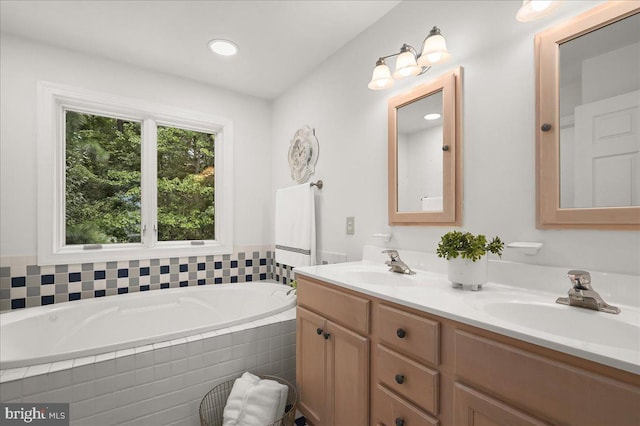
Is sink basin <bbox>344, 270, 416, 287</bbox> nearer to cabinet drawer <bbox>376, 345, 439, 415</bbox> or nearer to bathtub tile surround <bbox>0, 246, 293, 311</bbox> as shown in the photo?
cabinet drawer <bbox>376, 345, 439, 415</bbox>

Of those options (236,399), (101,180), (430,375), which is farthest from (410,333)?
(101,180)

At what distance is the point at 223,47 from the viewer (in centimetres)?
215

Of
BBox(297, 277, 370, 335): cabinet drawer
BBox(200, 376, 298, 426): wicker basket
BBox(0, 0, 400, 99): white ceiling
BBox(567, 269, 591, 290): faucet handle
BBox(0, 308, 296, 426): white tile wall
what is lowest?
BBox(200, 376, 298, 426): wicker basket

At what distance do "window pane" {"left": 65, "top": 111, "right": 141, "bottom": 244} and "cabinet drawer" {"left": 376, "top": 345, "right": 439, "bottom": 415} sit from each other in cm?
227

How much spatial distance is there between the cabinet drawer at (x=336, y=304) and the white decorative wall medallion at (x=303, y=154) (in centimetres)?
110

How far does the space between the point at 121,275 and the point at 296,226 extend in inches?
55.5

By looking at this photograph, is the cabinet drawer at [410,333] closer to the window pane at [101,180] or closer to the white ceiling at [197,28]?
the white ceiling at [197,28]

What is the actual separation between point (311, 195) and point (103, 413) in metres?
1.67

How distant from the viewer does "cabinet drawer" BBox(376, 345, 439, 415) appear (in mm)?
918

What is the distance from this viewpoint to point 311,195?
2281 millimetres

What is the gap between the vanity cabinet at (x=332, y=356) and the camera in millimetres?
1204

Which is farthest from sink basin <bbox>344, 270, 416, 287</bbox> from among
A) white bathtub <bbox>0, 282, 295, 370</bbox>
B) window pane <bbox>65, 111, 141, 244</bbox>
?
window pane <bbox>65, 111, 141, 244</bbox>

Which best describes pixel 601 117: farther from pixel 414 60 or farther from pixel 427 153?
pixel 414 60

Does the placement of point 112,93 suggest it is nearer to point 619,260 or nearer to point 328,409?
point 328,409
